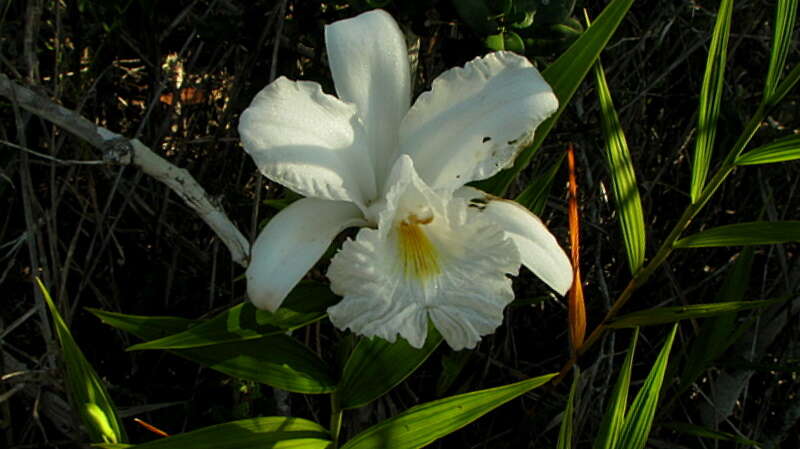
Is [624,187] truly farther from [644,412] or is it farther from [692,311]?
[644,412]

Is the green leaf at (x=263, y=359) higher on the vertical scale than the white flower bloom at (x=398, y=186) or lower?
lower

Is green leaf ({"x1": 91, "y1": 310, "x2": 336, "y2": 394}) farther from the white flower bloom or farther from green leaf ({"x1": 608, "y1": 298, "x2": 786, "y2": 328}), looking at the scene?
green leaf ({"x1": 608, "y1": 298, "x2": 786, "y2": 328})

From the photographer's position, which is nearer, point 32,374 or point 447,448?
point 32,374

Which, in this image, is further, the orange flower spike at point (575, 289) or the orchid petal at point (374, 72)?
the orange flower spike at point (575, 289)

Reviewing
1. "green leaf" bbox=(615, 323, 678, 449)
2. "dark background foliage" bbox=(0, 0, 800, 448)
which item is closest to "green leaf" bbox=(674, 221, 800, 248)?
"green leaf" bbox=(615, 323, 678, 449)

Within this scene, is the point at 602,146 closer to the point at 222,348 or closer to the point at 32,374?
the point at 222,348

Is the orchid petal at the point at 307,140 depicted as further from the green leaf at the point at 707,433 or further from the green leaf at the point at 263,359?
the green leaf at the point at 707,433

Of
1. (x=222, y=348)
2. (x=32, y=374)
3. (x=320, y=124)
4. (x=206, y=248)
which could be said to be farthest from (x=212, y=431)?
(x=206, y=248)

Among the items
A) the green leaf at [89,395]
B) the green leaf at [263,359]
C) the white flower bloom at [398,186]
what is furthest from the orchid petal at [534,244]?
the green leaf at [89,395]
